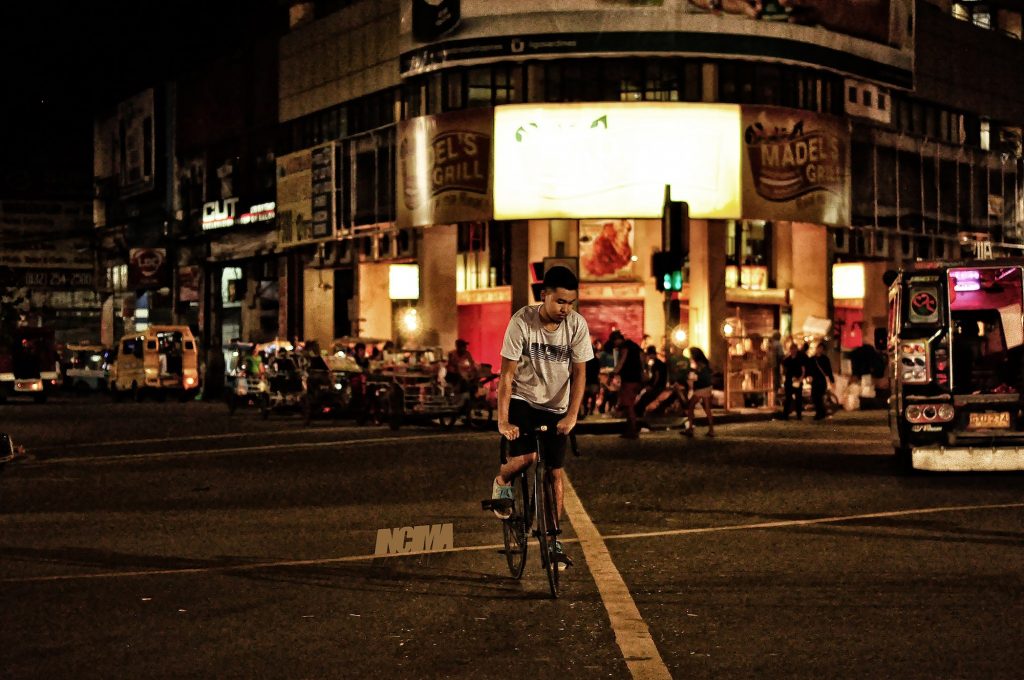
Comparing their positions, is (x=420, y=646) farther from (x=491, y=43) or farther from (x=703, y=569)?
(x=491, y=43)

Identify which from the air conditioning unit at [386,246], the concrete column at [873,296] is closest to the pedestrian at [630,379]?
the air conditioning unit at [386,246]

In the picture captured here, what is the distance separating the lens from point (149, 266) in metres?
67.6

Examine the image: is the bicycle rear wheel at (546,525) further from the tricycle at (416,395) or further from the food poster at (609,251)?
the food poster at (609,251)

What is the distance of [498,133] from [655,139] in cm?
434

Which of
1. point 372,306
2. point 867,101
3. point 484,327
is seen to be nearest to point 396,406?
point 484,327

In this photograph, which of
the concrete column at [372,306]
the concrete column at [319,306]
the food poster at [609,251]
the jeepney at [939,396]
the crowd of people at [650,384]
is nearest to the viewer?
the jeepney at [939,396]

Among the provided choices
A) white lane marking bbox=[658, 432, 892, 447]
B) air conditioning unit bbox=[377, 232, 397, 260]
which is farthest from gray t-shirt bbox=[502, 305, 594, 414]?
air conditioning unit bbox=[377, 232, 397, 260]

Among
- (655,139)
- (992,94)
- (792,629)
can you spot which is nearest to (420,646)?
(792,629)

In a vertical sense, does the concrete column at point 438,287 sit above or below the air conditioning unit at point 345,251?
below

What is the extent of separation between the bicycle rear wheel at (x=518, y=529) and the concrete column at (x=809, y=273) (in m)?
38.4

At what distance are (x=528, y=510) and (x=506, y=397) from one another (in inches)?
30.8

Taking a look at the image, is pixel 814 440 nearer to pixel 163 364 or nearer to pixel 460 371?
pixel 460 371

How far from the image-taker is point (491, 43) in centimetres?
4400

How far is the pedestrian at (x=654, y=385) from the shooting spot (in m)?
29.0
